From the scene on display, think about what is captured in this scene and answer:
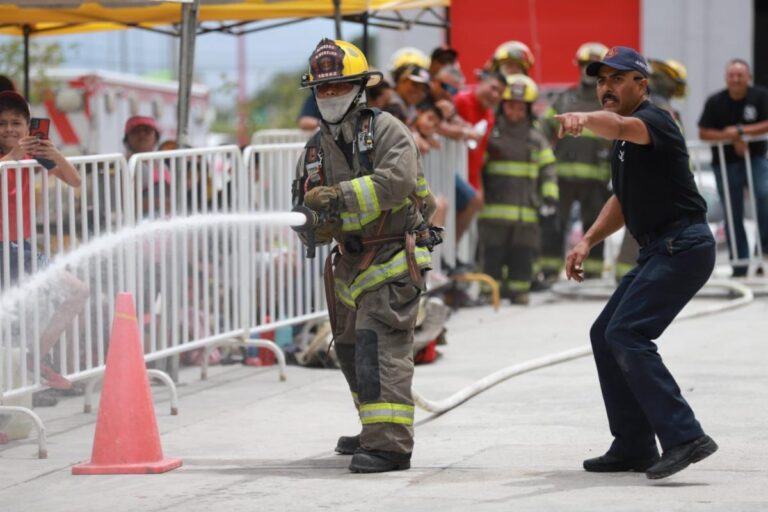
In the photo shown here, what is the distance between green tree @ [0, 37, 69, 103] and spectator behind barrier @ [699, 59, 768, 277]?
894 centimetres

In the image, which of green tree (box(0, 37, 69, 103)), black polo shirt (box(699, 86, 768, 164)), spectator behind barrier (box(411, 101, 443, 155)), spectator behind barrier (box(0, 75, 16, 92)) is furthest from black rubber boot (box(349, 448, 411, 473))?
green tree (box(0, 37, 69, 103))

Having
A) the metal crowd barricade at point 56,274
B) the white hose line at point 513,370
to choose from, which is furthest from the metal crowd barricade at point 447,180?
the metal crowd barricade at point 56,274

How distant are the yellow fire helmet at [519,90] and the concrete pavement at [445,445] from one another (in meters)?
2.56

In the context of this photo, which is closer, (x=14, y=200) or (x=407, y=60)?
(x=14, y=200)

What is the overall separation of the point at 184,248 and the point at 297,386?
1.05 metres

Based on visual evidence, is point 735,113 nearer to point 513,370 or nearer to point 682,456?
point 513,370

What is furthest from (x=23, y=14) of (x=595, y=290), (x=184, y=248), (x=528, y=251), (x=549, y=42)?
(x=549, y=42)

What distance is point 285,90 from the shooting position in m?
42.8

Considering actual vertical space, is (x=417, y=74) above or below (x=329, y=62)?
above

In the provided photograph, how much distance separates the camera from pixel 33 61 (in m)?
20.0

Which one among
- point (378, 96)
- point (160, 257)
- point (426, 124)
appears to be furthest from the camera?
point (426, 124)

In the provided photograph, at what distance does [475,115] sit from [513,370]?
4.43 metres

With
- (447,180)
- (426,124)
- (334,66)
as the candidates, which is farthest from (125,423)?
(447,180)

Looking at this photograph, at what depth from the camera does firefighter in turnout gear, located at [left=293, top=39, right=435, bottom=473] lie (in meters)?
6.33
